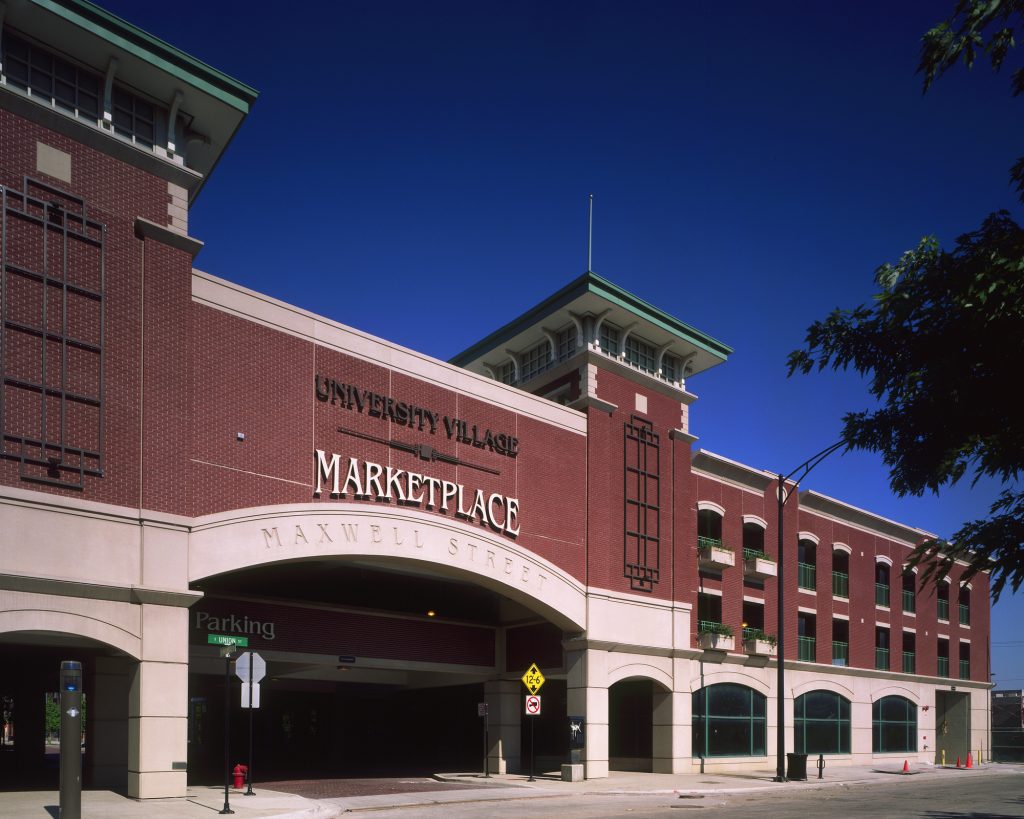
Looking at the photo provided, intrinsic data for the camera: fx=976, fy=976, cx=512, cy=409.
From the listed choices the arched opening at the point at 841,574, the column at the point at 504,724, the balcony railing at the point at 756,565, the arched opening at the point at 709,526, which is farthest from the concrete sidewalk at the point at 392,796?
the arched opening at the point at 841,574

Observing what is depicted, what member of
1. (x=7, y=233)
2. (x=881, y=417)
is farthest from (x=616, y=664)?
(x=881, y=417)

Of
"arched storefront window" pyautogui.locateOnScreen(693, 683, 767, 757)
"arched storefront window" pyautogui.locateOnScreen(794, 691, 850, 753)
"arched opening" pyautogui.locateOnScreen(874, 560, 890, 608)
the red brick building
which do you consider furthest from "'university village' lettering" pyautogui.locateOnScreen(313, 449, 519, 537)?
"arched opening" pyautogui.locateOnScreen(874, 560, 890, 608)

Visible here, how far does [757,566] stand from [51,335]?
107 ft

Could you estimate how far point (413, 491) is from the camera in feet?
98.9

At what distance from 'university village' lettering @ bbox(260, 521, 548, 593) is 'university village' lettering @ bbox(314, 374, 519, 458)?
131 inches

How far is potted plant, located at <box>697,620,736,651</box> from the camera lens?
40312mm

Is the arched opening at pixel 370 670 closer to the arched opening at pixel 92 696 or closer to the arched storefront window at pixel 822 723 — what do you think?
the arched opening at pixel 92 696

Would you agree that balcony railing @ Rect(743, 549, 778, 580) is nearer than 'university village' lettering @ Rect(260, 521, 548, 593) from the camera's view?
No

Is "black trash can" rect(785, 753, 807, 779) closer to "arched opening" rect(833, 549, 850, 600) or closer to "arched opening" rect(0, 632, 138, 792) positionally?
"arched opening" rect(833, 549, 850, 600)

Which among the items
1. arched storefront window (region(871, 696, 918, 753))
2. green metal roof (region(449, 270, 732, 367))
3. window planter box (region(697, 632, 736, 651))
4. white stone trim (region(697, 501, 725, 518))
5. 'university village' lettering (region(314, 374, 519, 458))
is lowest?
arched storefront window (region(871, 696, 918, 753))

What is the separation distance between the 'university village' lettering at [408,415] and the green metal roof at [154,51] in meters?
7.99

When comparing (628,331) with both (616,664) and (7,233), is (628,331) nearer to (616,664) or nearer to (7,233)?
(616,664)

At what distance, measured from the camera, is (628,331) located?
39.0 meters

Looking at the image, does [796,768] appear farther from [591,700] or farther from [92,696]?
[92,696]
